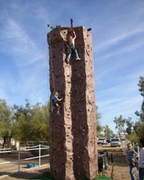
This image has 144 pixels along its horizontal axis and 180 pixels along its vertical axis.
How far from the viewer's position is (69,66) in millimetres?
9242

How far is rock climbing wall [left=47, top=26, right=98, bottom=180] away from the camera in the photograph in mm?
8234

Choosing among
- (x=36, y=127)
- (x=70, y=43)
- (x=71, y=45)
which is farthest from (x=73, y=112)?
(x=36, y=127)

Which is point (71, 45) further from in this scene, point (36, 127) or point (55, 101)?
point (36, 127)

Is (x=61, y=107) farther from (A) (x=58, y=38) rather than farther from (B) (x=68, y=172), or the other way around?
(A) (x=58, y=38)

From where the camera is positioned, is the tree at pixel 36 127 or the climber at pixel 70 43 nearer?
the climber at pixel 70 43

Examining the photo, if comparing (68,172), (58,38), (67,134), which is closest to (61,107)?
(67,134)

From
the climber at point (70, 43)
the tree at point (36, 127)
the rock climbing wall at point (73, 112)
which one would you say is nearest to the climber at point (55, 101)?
the rock climbing wall at point (73, 112)

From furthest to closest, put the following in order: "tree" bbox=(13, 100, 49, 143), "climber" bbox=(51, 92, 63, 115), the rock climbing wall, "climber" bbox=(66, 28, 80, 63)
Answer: "tree" bbox=(13, 100, 49, 143) → "climber" bbox=(66, 28, 80, 63) → "climber" bbox=(51, 92, 63, 115) → the rock climbing wall

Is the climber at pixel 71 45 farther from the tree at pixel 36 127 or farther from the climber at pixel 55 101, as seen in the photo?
the tree at pixel 36 127

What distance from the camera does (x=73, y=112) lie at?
8.82 m

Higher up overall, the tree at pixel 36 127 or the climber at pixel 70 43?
the climber at pixel 70 43

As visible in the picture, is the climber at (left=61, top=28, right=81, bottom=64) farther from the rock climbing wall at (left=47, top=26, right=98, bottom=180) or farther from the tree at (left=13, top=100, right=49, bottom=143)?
the tree at (left=13, top=100, right=49, bottom=143)

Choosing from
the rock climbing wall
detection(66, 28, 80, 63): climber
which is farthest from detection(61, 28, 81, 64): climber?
the rock climbing wall

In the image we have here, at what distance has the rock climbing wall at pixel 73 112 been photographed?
27.0 feet
